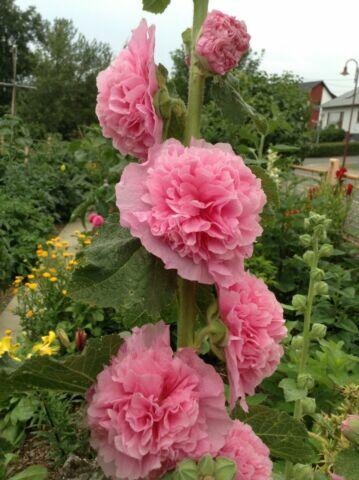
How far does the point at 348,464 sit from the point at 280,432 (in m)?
0.15

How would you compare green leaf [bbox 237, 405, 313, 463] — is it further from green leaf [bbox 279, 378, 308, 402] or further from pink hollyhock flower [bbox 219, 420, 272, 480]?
green leaf [bbox 279, 378, 308, 402]

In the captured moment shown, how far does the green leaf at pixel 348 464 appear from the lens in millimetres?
1029

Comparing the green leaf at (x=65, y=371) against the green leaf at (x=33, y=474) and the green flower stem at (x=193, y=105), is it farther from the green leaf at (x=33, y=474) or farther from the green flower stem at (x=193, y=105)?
the green leaf at (x=33, y=474)

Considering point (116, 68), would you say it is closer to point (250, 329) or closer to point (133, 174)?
point (133, 174)

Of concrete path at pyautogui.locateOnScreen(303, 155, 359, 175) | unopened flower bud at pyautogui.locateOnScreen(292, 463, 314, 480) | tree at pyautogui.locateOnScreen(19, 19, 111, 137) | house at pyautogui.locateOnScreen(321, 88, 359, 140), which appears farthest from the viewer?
house at pyautogui.locateOnScreen(321, 88, 359, 140)

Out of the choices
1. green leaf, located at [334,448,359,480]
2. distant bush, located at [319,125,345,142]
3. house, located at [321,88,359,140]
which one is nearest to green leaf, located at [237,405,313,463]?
green leaf, located at [334,448,359,480]

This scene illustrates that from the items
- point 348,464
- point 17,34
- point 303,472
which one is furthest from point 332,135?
Result: point 348,464

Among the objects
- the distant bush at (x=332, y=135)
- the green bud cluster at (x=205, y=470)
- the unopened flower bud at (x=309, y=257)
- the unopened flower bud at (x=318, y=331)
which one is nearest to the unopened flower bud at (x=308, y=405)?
the unopened flower bud at (x=318, y=331)

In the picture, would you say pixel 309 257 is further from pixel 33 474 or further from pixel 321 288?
pixel 33 474

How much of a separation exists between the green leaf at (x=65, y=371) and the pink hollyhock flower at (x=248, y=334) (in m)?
0.20

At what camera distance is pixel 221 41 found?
2.73ft

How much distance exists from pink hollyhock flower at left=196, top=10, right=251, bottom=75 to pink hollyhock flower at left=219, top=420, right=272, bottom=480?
66 cm

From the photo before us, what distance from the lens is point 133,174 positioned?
0.77 m

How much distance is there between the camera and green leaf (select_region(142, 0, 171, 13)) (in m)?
0.96
